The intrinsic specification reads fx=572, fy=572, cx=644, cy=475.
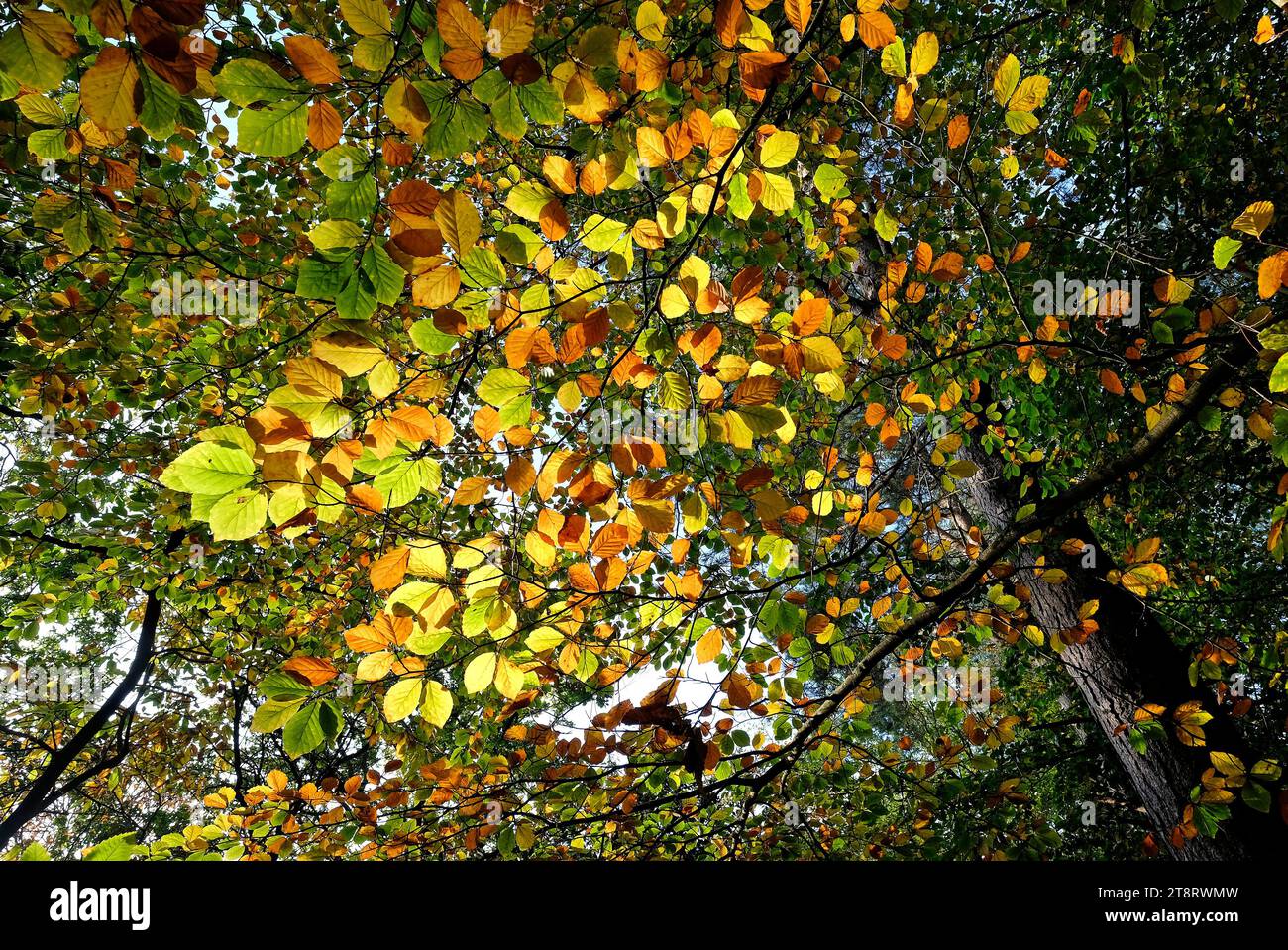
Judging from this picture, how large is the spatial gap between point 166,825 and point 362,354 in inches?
452

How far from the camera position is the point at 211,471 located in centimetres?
104

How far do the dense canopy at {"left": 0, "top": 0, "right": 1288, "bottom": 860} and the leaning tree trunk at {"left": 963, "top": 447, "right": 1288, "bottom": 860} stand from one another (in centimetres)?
3

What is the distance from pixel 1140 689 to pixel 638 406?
3.32 meters

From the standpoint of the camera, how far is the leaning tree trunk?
9.32ft

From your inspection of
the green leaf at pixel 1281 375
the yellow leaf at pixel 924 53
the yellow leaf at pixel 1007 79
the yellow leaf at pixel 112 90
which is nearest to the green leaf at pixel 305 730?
the yellow leaf at pixel 112 90

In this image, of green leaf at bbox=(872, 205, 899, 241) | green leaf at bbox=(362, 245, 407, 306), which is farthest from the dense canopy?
green leaf at bbox=(872, 205, 899, 241)

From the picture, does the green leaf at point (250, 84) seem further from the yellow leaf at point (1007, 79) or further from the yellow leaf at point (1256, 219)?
the yellow leaf at point (1256, 219)

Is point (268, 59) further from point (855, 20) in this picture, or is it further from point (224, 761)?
point (224, 761)

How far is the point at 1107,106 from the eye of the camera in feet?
18.2

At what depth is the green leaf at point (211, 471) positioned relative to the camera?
103 centimetres

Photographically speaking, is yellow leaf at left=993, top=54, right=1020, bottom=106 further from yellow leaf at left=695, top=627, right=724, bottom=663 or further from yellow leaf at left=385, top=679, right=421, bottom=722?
yellow leaf at left=385, top=679, right=421, bottom=722

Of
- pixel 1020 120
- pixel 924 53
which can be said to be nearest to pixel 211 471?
pixel 924 53

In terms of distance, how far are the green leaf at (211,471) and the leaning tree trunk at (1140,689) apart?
3674mm
